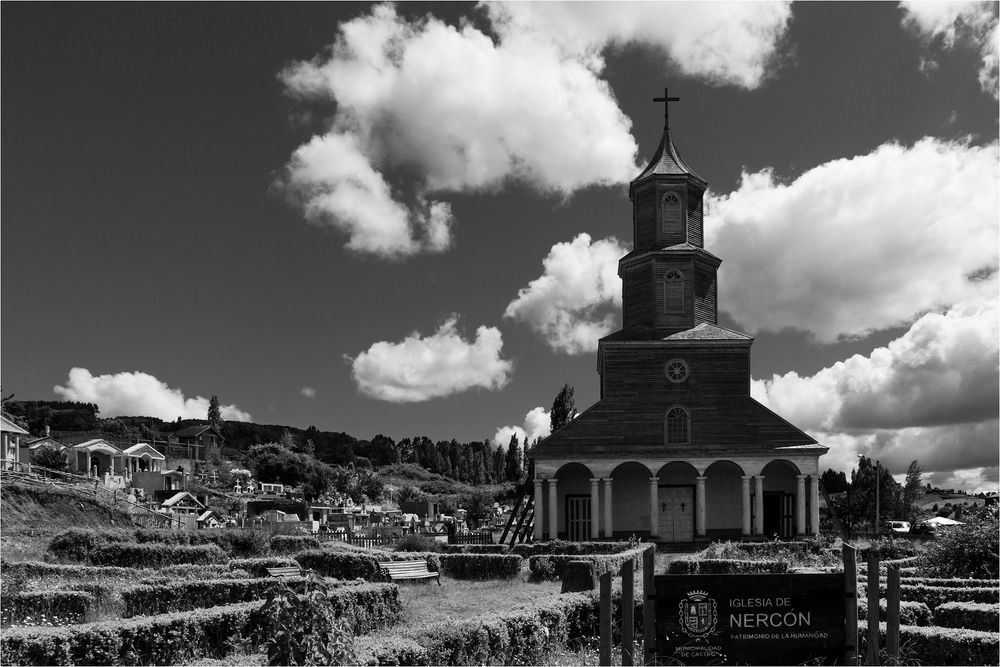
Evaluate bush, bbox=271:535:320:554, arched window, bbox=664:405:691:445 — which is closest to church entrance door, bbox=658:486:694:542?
arched window, bbox=664:405:691:445

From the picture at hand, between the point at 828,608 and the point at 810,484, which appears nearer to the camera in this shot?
the point at 828,608

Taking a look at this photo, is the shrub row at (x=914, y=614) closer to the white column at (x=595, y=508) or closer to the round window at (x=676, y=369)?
the white column at (x=595, y=508)

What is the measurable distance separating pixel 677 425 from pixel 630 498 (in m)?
4.12

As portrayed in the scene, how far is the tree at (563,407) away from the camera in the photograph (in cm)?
7550

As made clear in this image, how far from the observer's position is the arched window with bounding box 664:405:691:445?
4194 centimetres

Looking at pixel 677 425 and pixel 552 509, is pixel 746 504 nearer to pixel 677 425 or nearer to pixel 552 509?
pixel 677 425

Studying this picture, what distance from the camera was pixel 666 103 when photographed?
4953 centimetres

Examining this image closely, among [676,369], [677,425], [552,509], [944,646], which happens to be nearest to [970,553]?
A: [944,646]

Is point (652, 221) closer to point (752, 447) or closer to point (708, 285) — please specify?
point (708, 285)

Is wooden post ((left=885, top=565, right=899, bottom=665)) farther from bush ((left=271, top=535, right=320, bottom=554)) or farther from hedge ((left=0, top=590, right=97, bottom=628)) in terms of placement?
bush ((left=271, top=535, right=320, bottom=554))

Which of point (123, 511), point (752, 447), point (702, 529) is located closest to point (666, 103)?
point (752, 447)

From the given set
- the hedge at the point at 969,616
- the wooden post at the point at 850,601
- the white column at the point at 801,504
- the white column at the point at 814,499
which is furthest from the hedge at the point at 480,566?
the wooden post at the point at 850,601

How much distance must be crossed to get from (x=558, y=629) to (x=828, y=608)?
4.57m

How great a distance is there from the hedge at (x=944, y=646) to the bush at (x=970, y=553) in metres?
9.75
